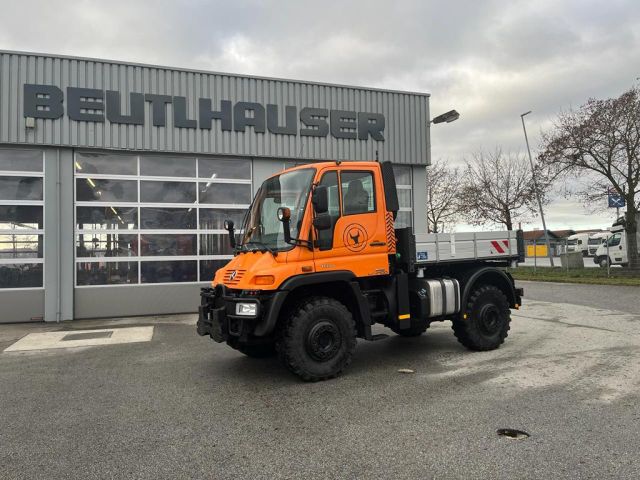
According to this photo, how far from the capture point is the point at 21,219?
1098 cm

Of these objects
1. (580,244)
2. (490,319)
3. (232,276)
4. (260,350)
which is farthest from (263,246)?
(580,244)

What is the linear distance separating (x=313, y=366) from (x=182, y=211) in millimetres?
7893

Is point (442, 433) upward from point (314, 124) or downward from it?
downward

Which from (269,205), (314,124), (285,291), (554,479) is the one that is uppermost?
(314,124)

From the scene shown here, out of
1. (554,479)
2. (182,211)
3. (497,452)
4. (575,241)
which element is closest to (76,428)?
(497,452)

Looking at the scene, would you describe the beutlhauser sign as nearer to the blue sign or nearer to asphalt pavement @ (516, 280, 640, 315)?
asphalt pavement @ (516, 280, 640, 315)

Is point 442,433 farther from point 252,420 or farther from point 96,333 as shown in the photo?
point 96,333

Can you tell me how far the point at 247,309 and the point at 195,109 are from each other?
8393 mm

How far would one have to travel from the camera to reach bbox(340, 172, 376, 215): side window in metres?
5.85

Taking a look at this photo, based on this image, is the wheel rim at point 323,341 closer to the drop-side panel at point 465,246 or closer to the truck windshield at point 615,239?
the drop-side panel at point 465,246

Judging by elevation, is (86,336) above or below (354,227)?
below

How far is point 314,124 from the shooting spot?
13031 mm

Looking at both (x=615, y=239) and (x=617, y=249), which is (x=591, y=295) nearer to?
(x=617, y=249)

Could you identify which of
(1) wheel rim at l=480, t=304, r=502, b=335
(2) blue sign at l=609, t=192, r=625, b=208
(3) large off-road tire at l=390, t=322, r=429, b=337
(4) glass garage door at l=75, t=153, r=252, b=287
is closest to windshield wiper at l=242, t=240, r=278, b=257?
(3) large off-road tire at l=390, t=322, r=429, b=337
